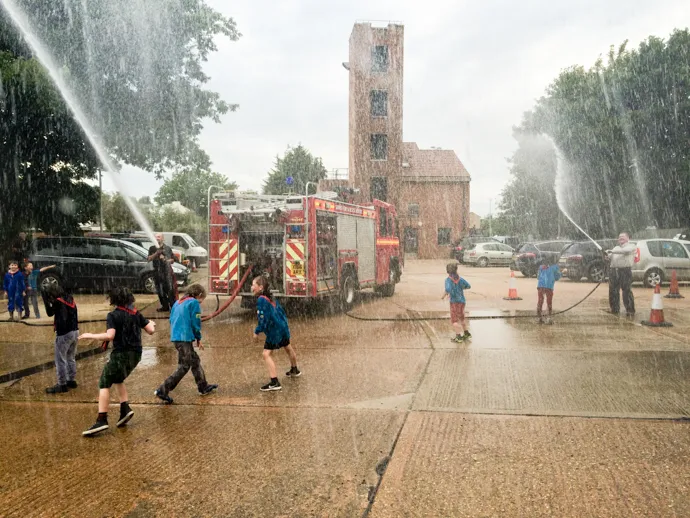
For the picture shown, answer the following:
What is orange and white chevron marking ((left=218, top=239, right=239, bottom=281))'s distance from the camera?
1273 cm

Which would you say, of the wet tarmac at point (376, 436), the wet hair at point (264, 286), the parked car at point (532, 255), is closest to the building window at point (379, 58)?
the parked car at point (532, 255)

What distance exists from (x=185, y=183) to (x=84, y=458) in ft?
271

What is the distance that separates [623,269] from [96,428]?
10146 mm

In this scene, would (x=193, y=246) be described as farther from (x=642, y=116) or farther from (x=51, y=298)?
(x=51, y=298)

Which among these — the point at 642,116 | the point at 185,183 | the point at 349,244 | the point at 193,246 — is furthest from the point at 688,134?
the point at 185,183

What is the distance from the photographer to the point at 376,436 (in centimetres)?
503

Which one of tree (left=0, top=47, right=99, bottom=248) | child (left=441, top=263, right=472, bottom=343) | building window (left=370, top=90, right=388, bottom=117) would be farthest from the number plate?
building window (left=370, top=90, right=388, bottom=117)

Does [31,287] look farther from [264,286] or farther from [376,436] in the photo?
[376,436]

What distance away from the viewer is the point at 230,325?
11859 millimetres

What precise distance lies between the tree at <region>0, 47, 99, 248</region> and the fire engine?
311 inches

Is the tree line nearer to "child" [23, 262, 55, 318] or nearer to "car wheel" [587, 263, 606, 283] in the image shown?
"car wheel" [587, 263, 606, 283]

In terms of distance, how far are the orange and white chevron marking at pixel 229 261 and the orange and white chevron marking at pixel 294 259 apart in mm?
1206

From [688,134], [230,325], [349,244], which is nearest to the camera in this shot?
[230,325]

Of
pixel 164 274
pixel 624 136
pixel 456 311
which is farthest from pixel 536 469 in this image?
pixel 624 136
